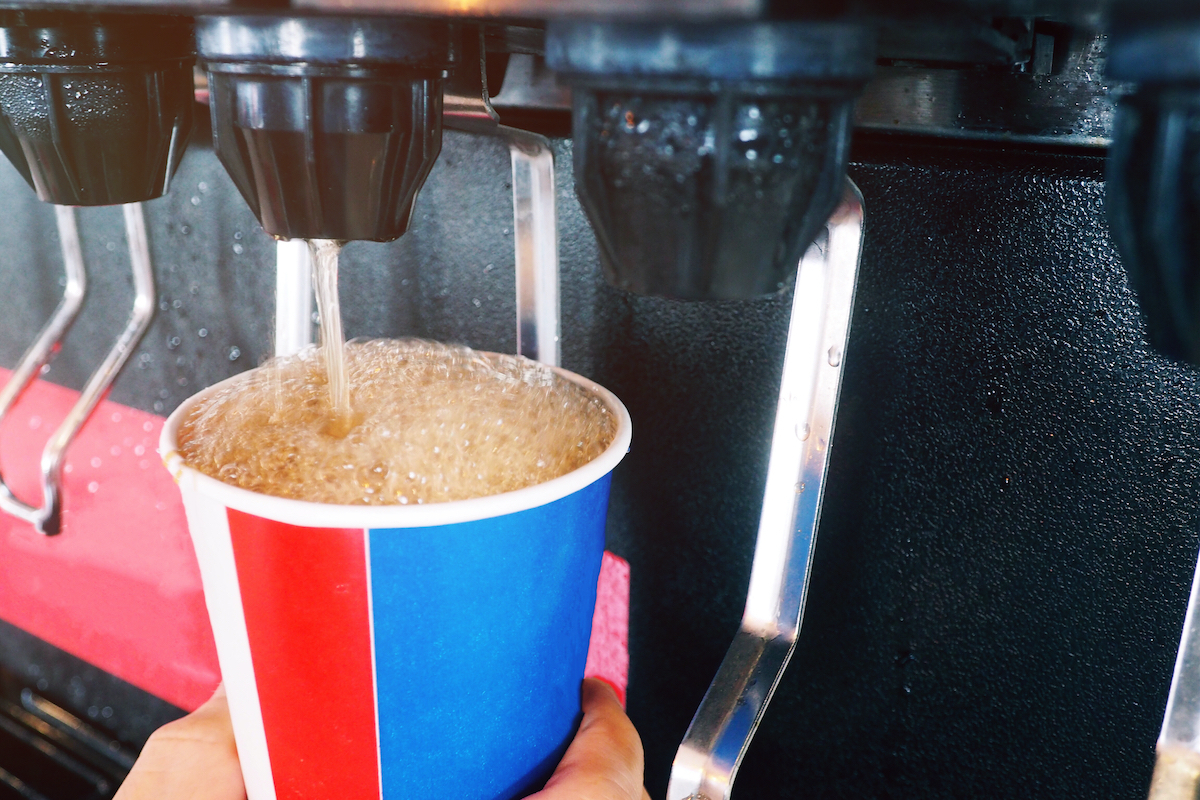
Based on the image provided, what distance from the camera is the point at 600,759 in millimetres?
568

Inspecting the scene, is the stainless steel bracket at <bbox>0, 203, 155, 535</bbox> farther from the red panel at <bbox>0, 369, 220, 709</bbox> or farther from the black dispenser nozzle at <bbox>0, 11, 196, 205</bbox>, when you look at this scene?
the black dispenser nozzle at <bbox>0, 11, 196, 205</bbox>

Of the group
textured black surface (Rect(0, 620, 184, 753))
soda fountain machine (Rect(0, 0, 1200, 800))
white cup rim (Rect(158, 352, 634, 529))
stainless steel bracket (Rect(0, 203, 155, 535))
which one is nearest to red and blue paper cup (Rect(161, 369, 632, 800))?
white cup rim (Rect(158, 352, 634, 529))

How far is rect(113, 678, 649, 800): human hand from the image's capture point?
1.85 feet

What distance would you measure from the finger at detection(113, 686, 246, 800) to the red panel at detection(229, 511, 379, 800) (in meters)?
0.08

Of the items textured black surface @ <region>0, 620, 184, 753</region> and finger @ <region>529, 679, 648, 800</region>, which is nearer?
finger @ <region>529, 679, 648, 800</region>

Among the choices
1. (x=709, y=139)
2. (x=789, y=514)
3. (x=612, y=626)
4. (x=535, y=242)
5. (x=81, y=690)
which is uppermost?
(x=709, y=139)

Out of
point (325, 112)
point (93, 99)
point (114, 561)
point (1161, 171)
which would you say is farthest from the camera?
point (114, 561)

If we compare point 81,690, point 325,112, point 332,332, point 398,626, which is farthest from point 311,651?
point 81,690

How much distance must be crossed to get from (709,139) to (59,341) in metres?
1.13

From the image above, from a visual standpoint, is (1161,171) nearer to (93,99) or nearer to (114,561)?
(93,99)

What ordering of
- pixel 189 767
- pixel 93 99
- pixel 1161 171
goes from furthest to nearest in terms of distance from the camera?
pixel 189 767 < pixel 93 99 < pixel 1161 171

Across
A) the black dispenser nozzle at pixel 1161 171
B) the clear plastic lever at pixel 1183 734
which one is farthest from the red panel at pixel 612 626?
the black dispenser nozzle at pixel 1161 171

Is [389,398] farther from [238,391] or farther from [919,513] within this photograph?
[919,513]

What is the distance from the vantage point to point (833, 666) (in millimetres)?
743
